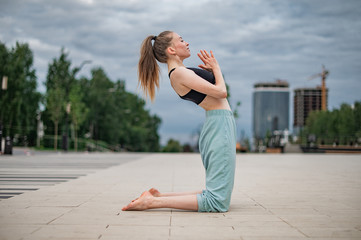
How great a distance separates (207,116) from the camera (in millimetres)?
4062

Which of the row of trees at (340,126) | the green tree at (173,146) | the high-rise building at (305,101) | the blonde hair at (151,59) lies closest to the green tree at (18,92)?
the row of trees at (340,126)

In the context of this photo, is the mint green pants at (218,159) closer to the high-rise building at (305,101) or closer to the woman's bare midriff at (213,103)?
the woman's bare midriff at (213,103)

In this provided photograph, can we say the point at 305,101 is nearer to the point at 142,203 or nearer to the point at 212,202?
the point at 212,202

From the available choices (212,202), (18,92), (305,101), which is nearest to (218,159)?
(212,202)

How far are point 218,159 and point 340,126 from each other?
57.9m

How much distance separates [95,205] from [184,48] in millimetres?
2106

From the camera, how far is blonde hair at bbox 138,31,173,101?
4.15 metres

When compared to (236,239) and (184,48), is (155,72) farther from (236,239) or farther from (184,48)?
(236,239)

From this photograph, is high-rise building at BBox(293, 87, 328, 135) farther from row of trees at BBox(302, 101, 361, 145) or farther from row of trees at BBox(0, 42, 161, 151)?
row of trees at BBox(0, 42, 161, 151)

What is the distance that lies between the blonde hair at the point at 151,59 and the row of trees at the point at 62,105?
90.1 ft

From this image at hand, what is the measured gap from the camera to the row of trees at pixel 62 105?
38850 mm

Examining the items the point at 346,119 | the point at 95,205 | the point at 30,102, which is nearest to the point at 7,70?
the point at 30,102

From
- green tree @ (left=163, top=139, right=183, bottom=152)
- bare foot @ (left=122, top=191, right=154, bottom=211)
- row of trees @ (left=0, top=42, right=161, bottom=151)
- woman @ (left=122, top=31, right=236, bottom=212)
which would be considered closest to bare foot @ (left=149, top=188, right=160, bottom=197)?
woman @ (left=122, top=31, right=236, bottom=212)

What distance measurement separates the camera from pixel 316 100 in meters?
185
